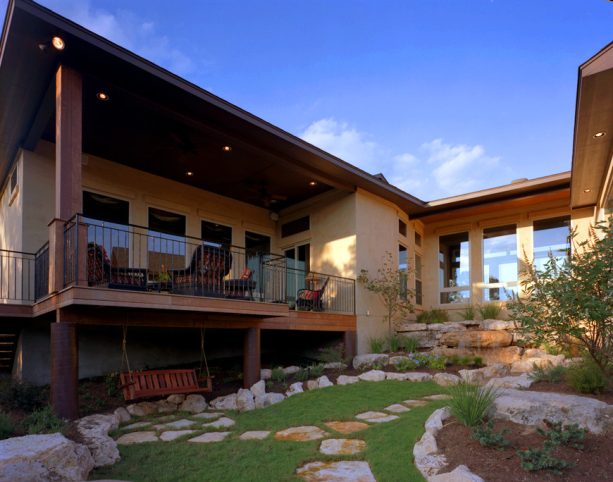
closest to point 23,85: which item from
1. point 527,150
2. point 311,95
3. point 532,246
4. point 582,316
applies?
point 582,316

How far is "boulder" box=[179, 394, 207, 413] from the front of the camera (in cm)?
730

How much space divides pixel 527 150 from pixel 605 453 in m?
15.2

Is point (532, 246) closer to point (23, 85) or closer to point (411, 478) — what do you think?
point (411, 478)

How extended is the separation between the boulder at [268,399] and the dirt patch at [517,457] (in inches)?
142

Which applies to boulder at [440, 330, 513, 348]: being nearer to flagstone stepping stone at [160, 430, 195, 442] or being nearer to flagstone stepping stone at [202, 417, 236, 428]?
flagstone stepping stone at [202, 417, 236, 428]

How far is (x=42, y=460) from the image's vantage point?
3.71 m

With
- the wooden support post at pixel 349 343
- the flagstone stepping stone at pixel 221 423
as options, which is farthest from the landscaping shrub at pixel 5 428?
the wooden support post at pixel 349 343

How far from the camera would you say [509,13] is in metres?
9.59

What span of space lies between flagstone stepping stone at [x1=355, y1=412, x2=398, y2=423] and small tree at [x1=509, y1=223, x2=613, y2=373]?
78.9 inches

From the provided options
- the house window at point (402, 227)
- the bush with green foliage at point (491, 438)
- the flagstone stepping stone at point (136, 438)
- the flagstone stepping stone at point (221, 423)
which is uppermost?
the house window at point (402, 227)

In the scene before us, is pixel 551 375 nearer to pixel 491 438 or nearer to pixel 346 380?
pixel 491 438

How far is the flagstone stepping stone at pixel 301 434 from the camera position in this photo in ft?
17.1

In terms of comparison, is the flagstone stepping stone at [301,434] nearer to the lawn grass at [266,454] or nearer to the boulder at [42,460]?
the lawn grass at [266,454]

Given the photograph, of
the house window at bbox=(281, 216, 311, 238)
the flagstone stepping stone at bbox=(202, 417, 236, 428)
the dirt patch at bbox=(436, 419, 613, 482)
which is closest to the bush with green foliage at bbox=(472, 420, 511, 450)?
the dirt patch at bbox=(436, 419, 613, 482)
